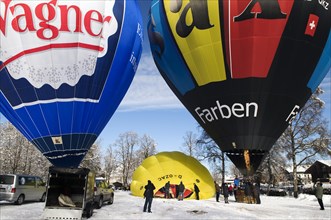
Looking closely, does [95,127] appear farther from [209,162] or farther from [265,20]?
[209,162]

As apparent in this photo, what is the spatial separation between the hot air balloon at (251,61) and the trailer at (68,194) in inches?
306

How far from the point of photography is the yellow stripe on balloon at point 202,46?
16688mm

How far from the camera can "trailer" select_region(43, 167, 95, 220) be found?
11.6 metres

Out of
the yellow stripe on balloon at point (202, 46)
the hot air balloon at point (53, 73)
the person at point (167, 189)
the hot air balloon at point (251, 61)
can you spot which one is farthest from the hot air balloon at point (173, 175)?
the hot air balloon at point (53, 73)

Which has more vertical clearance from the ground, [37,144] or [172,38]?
[172,38]

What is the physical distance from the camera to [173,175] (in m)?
22.4

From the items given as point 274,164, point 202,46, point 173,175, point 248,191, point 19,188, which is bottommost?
point 19,188

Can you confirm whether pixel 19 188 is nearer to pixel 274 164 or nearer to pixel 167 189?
pixel 167 189

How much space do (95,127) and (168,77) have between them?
6.93 m

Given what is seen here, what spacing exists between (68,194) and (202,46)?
9.78m

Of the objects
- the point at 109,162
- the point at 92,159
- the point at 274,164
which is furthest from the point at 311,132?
the point at 109,162

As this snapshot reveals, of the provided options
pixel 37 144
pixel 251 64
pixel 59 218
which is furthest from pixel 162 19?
pixel 59 218

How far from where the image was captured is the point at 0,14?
48.9 ft

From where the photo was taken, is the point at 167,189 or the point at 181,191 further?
the point at 167,189
